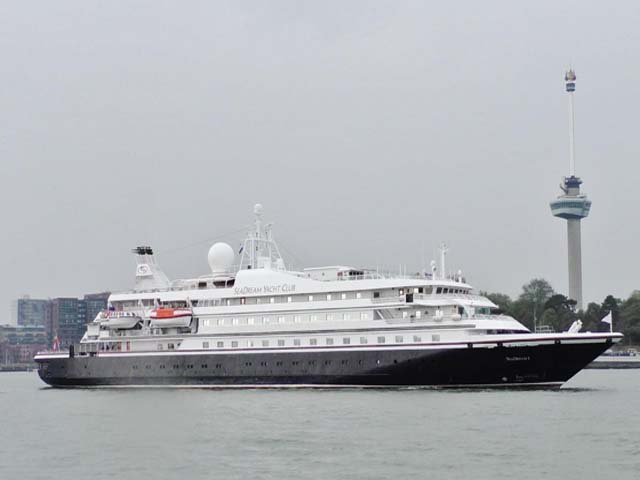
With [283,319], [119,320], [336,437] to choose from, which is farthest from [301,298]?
[336,437]

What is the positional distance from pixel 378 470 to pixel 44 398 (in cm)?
3733

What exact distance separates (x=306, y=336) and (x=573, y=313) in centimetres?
9462

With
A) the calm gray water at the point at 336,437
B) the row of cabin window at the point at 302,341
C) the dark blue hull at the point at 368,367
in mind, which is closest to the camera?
the calm gray water at the point at 336,437

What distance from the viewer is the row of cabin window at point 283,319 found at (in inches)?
2233

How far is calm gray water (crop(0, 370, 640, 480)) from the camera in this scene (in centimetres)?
3108

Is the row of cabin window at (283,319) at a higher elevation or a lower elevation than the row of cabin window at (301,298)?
Answer: lower

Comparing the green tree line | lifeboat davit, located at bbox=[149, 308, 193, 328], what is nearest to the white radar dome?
A: lifeboat davit, located at bbox=[149, 308, 193, 328]

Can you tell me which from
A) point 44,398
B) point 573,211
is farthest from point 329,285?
point 573,211

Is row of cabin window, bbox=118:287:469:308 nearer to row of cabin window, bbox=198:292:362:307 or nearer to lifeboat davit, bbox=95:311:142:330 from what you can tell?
row of cabin window, bbox=198:292:362:307

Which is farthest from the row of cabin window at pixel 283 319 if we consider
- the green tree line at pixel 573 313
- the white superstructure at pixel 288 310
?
the green tree line at pixel 573 313

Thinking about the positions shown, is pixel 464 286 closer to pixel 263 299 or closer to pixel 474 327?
pixel 474 327

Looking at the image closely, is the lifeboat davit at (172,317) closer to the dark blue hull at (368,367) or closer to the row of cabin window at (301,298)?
the row of cabin window at (301,298)

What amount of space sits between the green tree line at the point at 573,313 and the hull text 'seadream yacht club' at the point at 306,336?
75.7 meters

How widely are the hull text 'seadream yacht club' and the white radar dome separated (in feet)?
0.29
